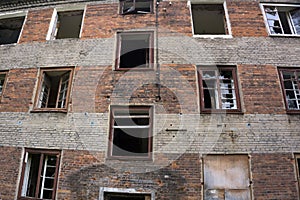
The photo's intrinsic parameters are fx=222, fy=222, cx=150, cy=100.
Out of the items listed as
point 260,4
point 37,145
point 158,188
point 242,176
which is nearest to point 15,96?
point 37,145

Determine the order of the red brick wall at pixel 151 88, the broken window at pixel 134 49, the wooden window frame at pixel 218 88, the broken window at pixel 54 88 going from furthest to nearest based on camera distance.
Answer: the broken window at pixel 134 49 < the broken window at pixel 54 88 < the red brick wall at pixel 151 88 < the wooden window frame at pixel 218 88

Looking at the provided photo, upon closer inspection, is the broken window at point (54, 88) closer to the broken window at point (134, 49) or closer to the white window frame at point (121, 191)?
the broken window at point (134, 49)

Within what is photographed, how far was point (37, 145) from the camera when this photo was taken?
760 cm

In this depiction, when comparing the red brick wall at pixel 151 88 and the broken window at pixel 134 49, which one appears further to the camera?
the broken window at pixel 134 49

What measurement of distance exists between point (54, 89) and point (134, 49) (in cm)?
381

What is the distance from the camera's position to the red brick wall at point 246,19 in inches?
346

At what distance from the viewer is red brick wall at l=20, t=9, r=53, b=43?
957 centimetres

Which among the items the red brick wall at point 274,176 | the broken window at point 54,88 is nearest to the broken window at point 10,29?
the broken window at point 54,88

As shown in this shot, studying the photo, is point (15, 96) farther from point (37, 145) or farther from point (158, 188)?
point (158, 188)

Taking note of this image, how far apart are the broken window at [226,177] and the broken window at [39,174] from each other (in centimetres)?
487

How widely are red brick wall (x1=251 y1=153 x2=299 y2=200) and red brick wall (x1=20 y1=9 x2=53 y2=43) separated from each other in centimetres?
952

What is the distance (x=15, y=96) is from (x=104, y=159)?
441 cm

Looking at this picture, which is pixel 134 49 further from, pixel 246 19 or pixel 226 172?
pixel 226 172

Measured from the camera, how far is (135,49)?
9766mm
